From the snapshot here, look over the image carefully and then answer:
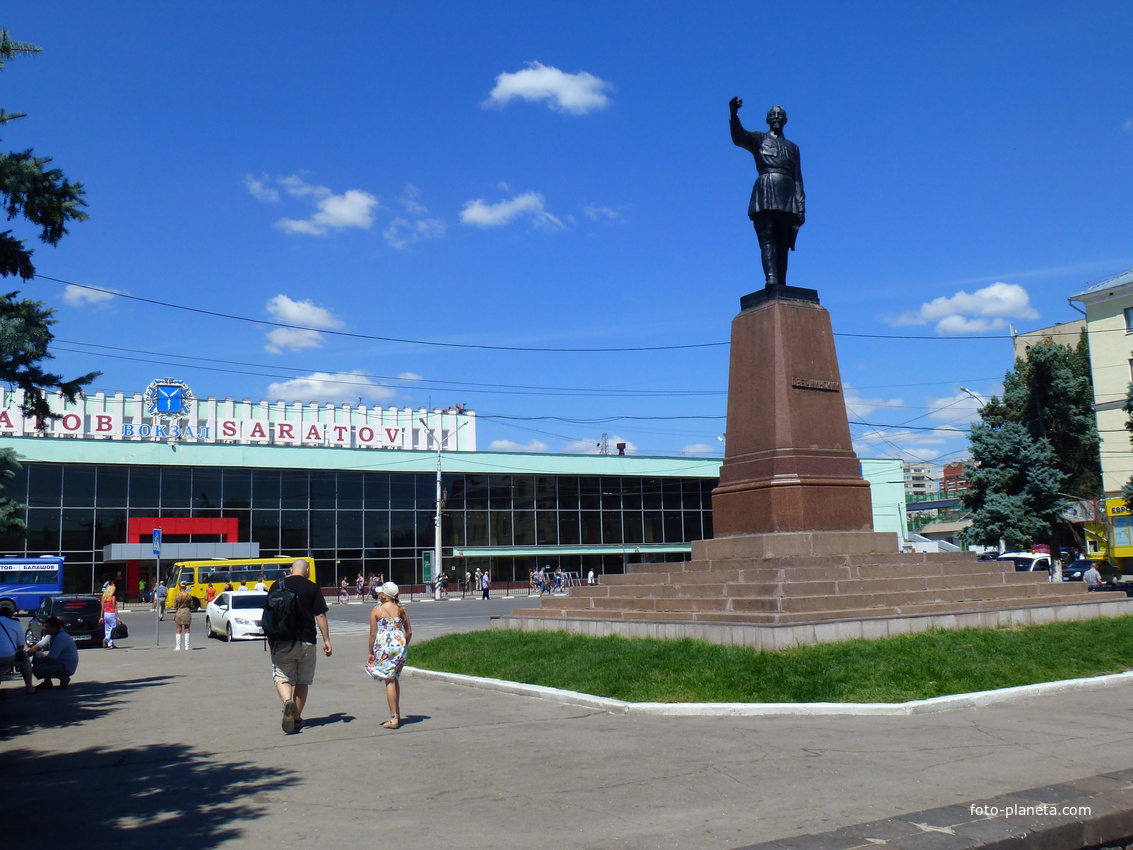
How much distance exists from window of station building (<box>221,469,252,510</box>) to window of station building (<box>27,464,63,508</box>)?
726 cm

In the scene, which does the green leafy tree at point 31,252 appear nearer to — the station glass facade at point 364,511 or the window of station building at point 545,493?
the station glass facade at point 364,511

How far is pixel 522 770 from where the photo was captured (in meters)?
6.93

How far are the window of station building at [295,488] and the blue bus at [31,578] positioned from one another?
13.9m

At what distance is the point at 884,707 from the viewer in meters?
8.62

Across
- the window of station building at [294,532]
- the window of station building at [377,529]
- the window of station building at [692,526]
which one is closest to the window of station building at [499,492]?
the window of station building at [377,529]

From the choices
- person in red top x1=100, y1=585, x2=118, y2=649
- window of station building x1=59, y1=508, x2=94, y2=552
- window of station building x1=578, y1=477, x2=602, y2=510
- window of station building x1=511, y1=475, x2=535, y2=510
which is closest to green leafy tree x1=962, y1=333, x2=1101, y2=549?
window of station building x1=578, y1=477, x2=602, y2=510

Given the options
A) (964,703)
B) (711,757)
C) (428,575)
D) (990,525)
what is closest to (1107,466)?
(990,525)

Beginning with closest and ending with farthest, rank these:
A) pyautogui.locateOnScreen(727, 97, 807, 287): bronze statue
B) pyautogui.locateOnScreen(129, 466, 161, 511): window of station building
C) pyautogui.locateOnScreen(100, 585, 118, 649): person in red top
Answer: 1. pyautogui.locateOnScreen(727, 97, 807, 287): bronze statue
2. pyautogui.locateOnScreen(100, 585, 118, 649): person in red top
3. pyautogui.locateOnScreen(129, 466, 161, 511): window of station building

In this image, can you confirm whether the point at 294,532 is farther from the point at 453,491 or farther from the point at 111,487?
the point at 453,491

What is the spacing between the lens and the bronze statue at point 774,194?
15242mm

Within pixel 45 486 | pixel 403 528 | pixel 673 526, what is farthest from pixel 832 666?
pixel 673 526

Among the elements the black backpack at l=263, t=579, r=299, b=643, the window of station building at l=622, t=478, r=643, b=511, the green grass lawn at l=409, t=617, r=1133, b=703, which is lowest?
the green grass lawn at l=409, t=617, r=1133, b=703

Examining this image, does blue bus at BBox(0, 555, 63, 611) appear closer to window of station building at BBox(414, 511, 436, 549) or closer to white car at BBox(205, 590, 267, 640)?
white car at BBox(205, 590, 267, 640)

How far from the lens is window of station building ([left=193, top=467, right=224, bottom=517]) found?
155ft
